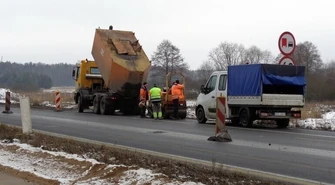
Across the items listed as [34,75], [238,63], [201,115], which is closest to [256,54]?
[238,63]

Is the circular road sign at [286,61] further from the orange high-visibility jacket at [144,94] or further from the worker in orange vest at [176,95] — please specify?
the orange high-visibility jacket at [144,94]

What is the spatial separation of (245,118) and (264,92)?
1.22m

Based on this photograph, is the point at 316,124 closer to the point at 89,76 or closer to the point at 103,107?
the point at 103,107

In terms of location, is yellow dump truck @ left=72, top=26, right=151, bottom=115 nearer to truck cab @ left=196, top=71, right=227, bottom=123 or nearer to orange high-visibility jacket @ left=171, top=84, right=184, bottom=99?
orange high-visibility jacket @ left=171, top=84, right=184, bottom=99

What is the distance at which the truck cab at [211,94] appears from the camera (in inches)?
701

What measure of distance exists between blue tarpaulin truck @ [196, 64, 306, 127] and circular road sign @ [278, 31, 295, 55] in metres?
1.28

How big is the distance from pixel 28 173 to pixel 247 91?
34.6 ft

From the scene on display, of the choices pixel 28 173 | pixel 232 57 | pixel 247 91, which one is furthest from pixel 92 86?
pixel 232 57

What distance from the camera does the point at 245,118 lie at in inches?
658

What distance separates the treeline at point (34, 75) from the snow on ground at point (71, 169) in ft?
273

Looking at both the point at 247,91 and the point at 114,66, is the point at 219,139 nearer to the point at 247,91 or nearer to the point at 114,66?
the point at 247,91

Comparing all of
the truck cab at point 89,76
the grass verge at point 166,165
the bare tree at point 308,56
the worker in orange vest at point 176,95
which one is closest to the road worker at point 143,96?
the worker in orange vest at point 176,95

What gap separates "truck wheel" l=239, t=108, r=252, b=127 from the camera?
16.5 m

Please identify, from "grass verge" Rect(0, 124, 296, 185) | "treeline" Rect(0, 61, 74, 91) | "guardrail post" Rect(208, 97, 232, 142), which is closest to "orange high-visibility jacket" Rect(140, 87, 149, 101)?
"guardrail post" Rect(208, 97, 232, 142)
